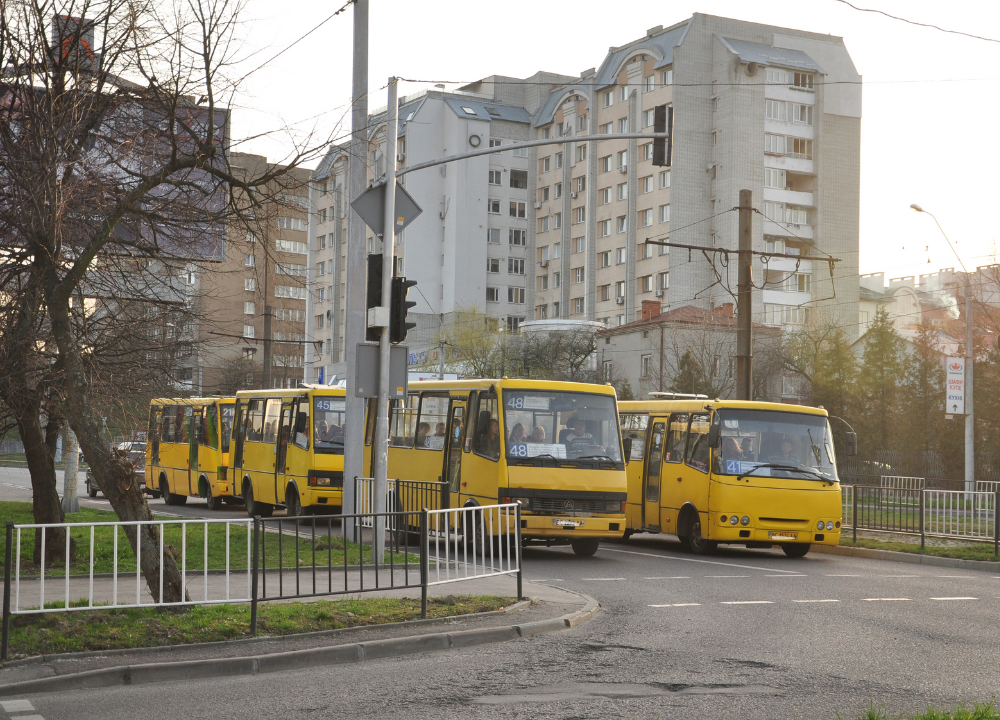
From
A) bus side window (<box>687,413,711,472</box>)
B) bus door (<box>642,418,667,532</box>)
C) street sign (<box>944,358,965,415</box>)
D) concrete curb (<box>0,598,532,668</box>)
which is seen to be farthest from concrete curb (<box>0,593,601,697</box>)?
street sign (<box>944,358,965,415</box>)

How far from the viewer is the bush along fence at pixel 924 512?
20375 millimetres

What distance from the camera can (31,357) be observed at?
40.5 feet

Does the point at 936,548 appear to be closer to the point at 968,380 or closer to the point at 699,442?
the point at 699,442

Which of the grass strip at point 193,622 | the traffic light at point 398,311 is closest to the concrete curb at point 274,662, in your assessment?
the grass strip at point 193,622

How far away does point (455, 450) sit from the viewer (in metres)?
19.7

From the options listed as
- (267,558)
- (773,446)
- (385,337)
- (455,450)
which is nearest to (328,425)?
(455,450)

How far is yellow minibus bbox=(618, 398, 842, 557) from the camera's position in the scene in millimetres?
19016

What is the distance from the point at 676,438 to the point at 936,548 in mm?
5015

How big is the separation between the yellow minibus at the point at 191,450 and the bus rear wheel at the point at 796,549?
1541 cm

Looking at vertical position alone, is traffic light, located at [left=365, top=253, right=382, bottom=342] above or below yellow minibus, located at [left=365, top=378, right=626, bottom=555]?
above

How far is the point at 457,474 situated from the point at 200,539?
9701mm

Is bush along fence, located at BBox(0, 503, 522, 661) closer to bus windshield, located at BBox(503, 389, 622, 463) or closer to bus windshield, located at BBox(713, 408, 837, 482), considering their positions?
bus windshield, located at BBox(503, 389, 622, 463)

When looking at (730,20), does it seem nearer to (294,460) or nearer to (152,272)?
(294,460)

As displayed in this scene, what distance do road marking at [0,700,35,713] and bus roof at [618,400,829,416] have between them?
44.8 feet
